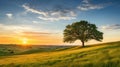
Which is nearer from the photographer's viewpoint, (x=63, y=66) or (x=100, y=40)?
(x=63, y=66)

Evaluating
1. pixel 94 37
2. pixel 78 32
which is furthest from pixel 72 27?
pixel 94 37

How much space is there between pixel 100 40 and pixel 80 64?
162 feet

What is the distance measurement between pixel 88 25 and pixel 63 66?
47821 mm

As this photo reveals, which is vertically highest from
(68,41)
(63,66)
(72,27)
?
(72,27)

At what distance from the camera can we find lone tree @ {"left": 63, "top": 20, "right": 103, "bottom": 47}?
7800cm

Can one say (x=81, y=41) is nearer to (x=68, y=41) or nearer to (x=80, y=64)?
(x=68, y=41)

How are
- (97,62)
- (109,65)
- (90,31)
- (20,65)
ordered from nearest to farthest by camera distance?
(109,65) < (97,62) < (20,65) < (90,31)

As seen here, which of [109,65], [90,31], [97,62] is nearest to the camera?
[109,65]

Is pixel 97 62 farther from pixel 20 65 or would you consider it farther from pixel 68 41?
pixel 68 41

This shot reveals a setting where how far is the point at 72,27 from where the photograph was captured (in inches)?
3103

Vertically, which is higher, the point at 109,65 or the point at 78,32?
the point at 78,32

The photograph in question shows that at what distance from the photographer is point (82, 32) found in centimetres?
7869

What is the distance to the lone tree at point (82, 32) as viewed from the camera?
78.0 m

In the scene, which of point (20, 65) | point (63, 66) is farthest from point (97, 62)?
point (20, 65)
